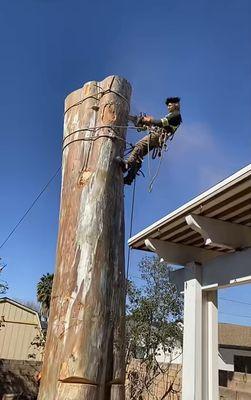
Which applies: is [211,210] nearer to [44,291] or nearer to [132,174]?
[132,174]

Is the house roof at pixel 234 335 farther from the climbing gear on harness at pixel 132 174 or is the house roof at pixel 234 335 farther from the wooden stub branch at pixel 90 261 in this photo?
the wooden stub branch at pixel 90 261

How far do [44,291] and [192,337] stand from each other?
17.9m

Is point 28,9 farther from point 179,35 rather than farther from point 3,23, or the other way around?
point 179,35

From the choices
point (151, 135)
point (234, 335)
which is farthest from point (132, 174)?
point (234, 335)

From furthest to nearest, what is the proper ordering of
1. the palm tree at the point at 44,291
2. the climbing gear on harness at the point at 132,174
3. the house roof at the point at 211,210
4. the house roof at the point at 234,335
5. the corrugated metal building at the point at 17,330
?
the house roof at the point at 234,335, the palm tree at the point at 44,291, the corrugated metal building at the point at 17,330, the house roof at the point at 211,210, the climbing gear on harness at the point at 132,174

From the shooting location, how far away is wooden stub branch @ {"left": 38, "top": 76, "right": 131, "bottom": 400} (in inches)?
63.1

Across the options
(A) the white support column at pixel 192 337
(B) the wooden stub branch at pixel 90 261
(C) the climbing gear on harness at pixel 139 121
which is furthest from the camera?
(A) the white support column at pixel 192 337

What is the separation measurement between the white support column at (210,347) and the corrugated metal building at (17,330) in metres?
15.2

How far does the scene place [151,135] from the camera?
8.16ft

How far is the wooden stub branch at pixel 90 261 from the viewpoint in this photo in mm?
1602

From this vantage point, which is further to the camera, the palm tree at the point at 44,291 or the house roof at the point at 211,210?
the palm tree at the point at 44,291

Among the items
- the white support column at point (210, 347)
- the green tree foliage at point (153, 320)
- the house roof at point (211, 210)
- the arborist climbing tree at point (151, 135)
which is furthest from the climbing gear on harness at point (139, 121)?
the green tree foliage at point (153, 320)

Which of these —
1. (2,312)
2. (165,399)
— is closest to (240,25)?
(165,399)

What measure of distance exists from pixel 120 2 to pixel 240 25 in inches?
69.9
